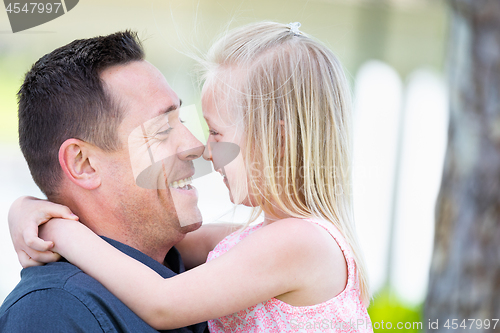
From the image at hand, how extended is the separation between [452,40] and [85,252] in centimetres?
169

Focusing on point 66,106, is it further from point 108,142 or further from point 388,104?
point 388,104

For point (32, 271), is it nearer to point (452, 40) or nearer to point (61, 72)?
point (61, 72)

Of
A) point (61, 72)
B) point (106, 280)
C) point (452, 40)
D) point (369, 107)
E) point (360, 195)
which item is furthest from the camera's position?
point (369, 107)

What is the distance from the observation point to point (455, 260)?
1971 mm

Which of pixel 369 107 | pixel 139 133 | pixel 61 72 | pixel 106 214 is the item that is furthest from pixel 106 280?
pixel 369 107

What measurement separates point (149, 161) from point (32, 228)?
47 centimetres

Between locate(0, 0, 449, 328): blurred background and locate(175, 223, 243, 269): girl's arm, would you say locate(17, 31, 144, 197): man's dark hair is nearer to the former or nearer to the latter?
locate(175, 223, 243, 269): girl's arm

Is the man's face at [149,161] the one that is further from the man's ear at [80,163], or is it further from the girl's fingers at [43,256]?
the girl's fingers at [43,256]

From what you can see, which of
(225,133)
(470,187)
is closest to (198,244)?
(225,133)

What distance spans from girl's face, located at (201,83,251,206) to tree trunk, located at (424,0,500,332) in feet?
3.13

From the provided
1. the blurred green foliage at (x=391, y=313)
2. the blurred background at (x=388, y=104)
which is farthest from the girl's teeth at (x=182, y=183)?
the blurred green foliage at (x=391, y=313)

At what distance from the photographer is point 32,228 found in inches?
54.2

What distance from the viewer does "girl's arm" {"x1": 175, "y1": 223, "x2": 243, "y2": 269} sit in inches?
79.2

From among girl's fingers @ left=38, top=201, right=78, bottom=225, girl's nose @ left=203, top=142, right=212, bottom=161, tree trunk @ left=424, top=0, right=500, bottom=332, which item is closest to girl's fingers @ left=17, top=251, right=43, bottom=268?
girl's fingers @ left=38, top=201, right=78, bottom=225
